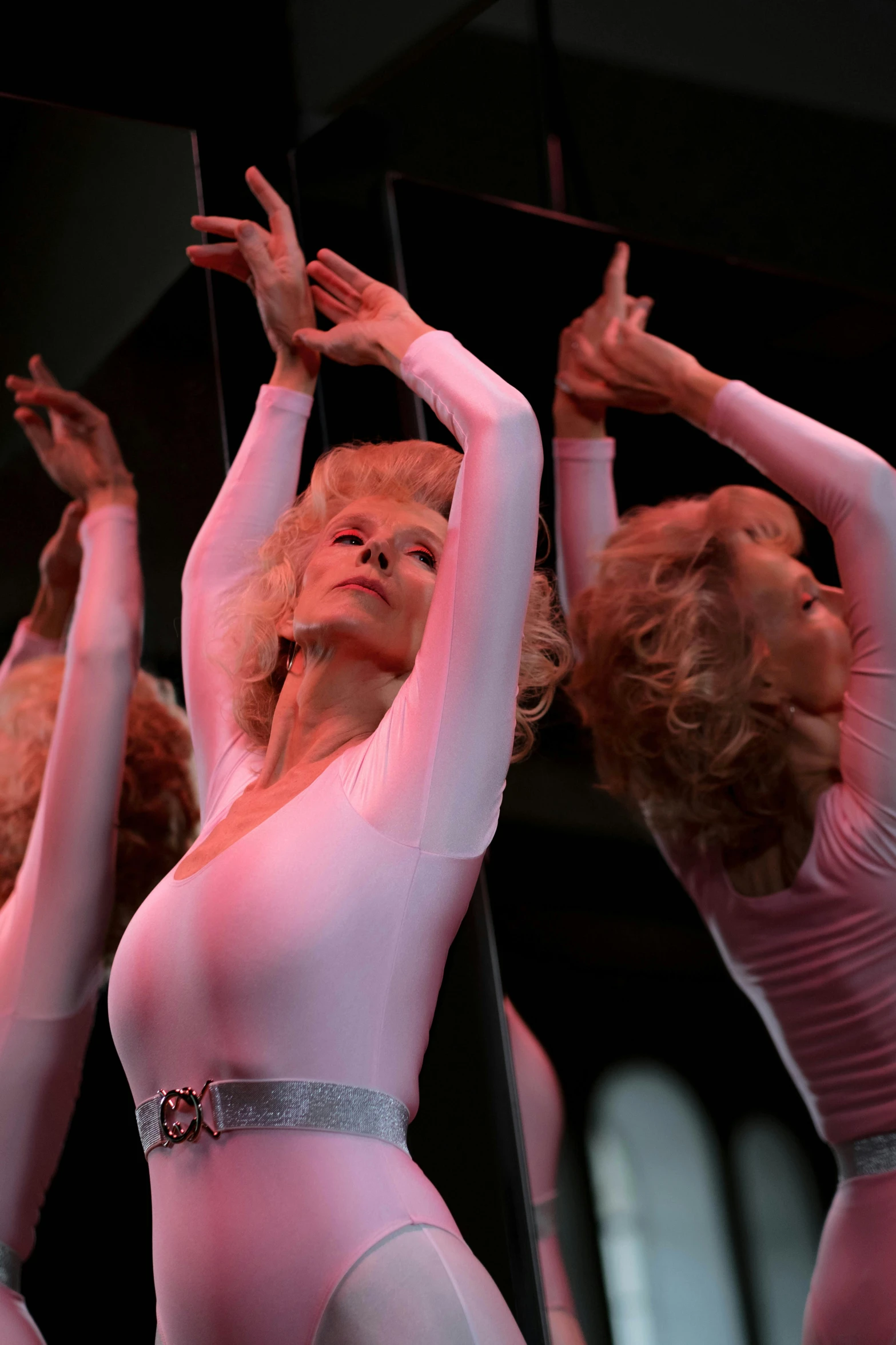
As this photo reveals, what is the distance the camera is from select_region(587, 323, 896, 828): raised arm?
1.79 meters

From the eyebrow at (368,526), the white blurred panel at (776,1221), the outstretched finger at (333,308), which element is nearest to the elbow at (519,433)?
the eyebrow at (368,526)

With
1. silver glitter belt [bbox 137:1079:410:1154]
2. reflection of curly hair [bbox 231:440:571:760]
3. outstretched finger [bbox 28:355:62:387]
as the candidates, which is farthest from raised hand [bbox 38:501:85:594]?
silver glitter belt [bbox 137:1079:410:1154]

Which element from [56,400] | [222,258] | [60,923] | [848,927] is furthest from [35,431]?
[848,927]

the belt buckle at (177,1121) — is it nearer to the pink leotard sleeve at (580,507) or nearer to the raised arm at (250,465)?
the raised arm at (250,465)

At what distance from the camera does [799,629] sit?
1.95m

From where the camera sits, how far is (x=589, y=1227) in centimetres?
182

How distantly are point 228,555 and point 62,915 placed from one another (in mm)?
556

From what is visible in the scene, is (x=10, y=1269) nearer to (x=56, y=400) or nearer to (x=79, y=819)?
(x=79, y=819)

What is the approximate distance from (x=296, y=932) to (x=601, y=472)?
3.54ft

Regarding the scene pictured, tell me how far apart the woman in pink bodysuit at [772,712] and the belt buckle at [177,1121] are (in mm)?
853

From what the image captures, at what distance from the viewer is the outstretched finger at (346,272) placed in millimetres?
1812

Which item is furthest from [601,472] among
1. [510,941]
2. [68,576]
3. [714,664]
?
[68,576]

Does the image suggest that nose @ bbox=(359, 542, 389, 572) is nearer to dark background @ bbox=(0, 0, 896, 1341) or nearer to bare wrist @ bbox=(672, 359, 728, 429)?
dark background @ bbox=(0, 0, 896, 1341)

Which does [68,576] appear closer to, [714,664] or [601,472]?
[601,472]
